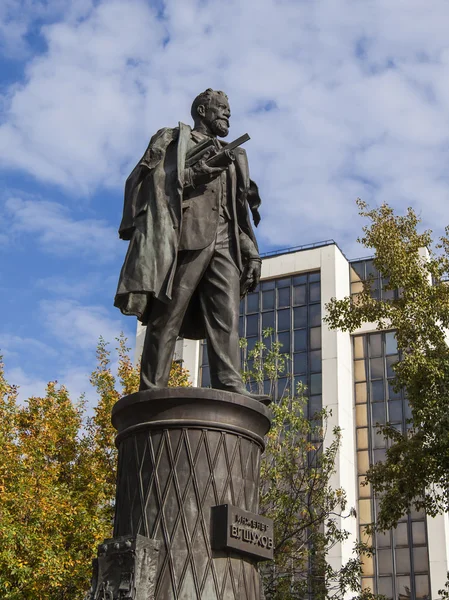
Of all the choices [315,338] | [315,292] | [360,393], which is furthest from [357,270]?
[360,393]

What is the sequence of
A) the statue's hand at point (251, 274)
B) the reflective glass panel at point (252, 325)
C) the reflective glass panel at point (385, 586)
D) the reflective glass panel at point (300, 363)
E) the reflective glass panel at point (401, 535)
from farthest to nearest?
the reflective glass panel at point (252, 325), the reflective glass panel at point (300, 363), the reflective glass panel at point (401, 535), the reflective glass panel at point (385, 586), the statue's hand at point (251, 274)

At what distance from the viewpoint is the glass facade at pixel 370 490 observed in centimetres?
4397

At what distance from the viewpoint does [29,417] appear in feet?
80.4

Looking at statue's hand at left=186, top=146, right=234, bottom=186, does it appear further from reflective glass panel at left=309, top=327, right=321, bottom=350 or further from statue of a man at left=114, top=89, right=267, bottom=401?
reflective glass panel at left=309, top=327, right=321, bottom=350

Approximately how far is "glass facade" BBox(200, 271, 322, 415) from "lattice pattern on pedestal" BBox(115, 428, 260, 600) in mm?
43789

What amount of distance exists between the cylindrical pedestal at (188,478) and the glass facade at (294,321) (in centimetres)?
4370

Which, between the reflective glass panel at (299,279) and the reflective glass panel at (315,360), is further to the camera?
the reflective glass panel at (299,279)

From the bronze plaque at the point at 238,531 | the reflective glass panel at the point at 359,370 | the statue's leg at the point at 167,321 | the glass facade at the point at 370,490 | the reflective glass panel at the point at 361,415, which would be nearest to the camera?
the bronze plaque at the point at 238,531

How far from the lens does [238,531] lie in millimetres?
5852

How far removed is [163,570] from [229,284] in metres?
2.36

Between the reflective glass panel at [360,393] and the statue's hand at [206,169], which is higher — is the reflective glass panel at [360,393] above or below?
above

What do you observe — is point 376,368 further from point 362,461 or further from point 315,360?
point 362,461

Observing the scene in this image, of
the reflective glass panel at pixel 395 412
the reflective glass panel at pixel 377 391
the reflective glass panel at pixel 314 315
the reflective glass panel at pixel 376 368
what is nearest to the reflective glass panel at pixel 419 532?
the reflective glass panel at pixel 395 412

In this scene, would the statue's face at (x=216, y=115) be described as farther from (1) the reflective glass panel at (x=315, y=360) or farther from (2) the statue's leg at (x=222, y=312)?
(1) the reflective glass panel at (x=315, y=360)
